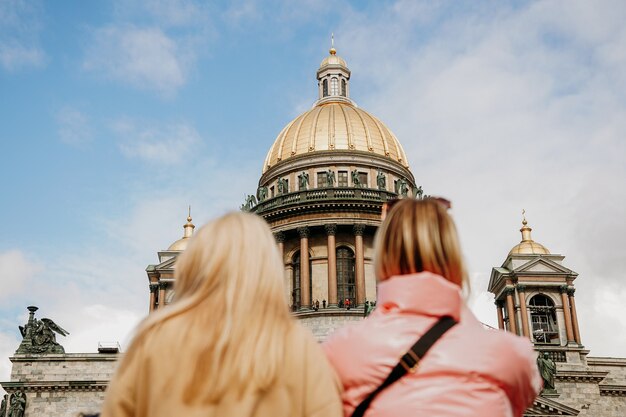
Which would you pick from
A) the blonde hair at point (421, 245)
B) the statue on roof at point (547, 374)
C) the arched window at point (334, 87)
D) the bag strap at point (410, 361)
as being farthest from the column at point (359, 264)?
the bag strap at point (410, 361)

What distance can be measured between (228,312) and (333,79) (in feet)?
185

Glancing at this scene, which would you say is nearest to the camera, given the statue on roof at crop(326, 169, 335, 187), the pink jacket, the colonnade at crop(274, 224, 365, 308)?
the pink jacket

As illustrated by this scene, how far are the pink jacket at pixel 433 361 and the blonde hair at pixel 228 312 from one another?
1.70ft

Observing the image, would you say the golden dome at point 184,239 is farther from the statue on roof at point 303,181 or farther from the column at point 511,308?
the column at point 511,308

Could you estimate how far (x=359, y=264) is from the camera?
1754 inches

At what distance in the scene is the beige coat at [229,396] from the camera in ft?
10.2

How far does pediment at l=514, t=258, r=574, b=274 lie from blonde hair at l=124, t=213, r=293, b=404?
43.5 metres

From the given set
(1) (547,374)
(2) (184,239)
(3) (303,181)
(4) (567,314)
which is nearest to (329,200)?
(3) (303,181)

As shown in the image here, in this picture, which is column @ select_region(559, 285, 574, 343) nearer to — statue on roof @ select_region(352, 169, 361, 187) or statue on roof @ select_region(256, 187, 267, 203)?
statue on roof @ select_region(352, 169, 361, 187)

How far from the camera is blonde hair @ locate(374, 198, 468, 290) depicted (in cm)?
388

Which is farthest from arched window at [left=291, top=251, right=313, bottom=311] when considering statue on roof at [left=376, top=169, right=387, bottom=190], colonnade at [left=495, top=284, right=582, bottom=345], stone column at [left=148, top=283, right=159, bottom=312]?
colonnade at [left=495, top=284, right=582, bottom=345]

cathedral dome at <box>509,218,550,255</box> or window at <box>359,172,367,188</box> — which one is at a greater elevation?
window at <box>359,172,367,188</box>

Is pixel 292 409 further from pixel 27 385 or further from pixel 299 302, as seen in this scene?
pixel 299 302

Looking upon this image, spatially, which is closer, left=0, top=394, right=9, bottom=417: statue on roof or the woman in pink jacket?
the woman in pink jacket
